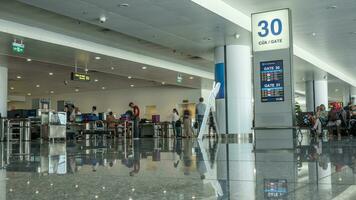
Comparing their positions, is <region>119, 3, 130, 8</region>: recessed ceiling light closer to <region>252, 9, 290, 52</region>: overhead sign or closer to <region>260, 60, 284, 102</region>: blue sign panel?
<region>252, 9, 290, 52</region>: overhead sign

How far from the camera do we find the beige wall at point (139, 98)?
33.7 m

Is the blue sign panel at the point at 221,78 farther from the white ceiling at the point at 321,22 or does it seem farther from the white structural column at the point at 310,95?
the white structural column at the point at 310,95

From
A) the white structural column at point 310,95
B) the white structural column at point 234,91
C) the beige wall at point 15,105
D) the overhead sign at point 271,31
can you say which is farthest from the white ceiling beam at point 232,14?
the beige wall at point 15,105

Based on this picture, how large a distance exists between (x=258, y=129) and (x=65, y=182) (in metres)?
6.33

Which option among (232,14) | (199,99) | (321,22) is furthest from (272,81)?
(199,99)

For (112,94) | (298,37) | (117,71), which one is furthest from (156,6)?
(112,94)

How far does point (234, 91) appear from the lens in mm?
16969

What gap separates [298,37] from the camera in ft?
57.6

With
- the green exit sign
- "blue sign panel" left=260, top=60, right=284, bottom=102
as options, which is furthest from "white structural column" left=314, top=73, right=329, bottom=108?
"blue sign panel" left=260, top=60, right=284, bottom=102

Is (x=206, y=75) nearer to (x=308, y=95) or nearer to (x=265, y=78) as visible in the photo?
(x=308, y=95)

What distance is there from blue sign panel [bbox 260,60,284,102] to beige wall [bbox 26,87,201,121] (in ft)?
77.8

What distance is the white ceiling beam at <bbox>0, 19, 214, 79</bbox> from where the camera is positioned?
46.1 ft

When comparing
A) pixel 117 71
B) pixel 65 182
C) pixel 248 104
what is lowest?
pixel 65 182

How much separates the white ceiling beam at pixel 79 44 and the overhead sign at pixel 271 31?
8.22 m
